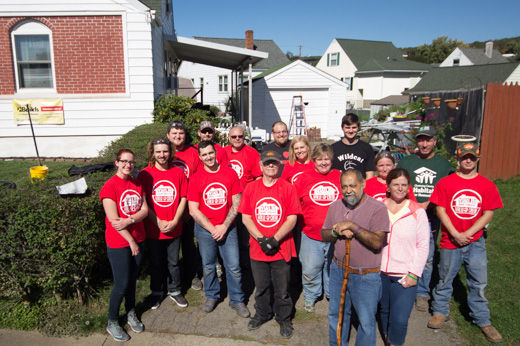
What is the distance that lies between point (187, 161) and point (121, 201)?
119 centimetres

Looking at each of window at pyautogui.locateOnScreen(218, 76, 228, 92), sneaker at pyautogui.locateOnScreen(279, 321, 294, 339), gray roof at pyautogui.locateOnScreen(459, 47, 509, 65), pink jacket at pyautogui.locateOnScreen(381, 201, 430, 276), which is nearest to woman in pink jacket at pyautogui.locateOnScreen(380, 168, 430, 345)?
pink jacket at pyautogui.locateOnScreen(381, 201, 430, 276)

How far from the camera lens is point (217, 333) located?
3.75 m

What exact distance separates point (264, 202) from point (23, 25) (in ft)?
30.7

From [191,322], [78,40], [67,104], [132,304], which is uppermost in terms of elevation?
[78,40]

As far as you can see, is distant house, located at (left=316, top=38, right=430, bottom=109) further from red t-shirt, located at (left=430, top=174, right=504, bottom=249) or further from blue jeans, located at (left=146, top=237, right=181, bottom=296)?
blue jeans, located at (left=146, top=237, right=181, bottom=296)

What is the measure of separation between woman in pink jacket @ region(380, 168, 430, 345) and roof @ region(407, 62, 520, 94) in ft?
84.1

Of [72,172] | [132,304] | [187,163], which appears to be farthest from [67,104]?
[132,304]

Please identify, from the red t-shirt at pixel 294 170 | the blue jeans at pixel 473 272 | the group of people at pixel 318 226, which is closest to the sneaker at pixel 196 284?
the group of people at pixel 318 226

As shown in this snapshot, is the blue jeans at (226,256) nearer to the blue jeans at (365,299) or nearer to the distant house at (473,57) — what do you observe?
the blue jeans at (365,299)

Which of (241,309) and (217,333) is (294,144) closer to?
(241,309)

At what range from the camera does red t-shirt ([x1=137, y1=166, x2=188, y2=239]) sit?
3842 mm

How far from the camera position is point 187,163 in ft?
14.6

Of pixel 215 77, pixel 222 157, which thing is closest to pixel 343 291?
pixel 222 157

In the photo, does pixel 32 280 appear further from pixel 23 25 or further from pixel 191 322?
pixel 23 25
